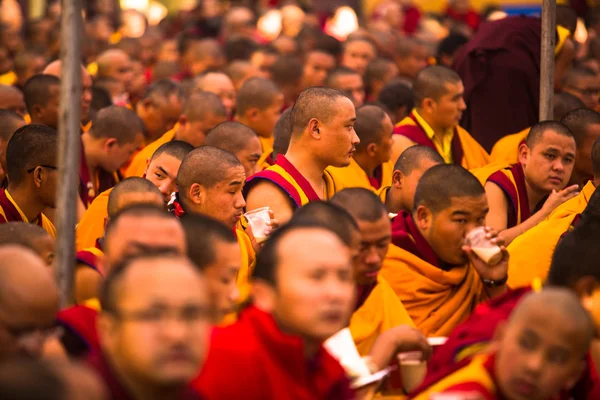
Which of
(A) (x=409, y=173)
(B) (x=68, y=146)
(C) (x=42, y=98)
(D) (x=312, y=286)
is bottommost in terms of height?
(A) (x=409, y=173)

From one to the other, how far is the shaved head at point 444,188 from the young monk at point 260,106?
3.69m

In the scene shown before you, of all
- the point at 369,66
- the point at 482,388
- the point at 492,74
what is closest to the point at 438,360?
the point at 482,388

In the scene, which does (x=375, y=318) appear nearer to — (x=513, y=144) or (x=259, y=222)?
(x=259, y=222)

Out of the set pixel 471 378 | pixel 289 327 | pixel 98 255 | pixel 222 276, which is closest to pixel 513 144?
pixel 98 255

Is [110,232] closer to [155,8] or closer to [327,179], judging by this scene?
[327,179]

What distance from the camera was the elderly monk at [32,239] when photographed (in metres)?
4.95

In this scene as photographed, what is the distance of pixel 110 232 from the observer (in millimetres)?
4348

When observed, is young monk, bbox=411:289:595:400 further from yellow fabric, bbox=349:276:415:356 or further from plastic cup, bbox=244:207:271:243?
plastic cup, bbox=244:207:271:243

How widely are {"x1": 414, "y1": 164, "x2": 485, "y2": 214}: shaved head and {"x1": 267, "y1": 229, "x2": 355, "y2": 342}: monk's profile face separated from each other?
1.90 metres

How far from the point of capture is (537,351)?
3.78 m

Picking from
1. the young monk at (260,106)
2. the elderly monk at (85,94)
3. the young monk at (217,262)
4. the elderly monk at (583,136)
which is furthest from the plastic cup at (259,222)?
the young monk at (260,106)

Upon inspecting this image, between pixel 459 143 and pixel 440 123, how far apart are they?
0.70 feet

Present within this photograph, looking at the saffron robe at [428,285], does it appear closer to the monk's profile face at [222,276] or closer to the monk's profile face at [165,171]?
the monk's profile face at [165,171]

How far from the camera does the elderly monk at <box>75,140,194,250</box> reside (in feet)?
21.6
